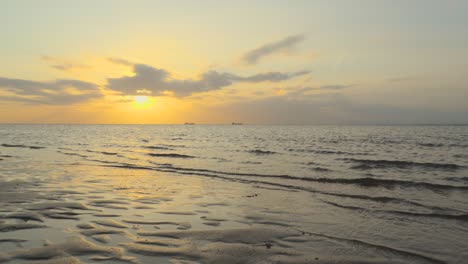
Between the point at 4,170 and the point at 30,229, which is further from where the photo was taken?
the point at 4,170

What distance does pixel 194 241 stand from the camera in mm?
6031

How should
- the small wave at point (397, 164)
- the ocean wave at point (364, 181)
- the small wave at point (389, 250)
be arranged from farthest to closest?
1. the small wave at point (397, 164)
2. the ocean wave at point (364, 181)
3. the small wave at point (389, 250)

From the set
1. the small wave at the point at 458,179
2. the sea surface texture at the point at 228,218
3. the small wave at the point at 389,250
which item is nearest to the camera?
the sea surface texture at the point at 228,218

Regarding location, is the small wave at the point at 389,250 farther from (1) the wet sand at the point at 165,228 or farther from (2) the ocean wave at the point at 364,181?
(2) the ocean wave at the point at 364,181

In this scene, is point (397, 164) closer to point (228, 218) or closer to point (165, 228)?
point (228, 218)

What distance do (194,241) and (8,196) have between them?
7369mm

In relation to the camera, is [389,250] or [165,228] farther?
[165,228]

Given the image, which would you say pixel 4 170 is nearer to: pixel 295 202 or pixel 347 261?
pixel 295 202

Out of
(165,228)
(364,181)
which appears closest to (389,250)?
(165,228)

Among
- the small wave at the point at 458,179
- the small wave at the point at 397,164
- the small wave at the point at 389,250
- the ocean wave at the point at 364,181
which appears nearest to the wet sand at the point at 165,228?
the small wave at the point at 389,250

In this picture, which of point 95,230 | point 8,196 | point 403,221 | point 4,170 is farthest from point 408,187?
point 4,170

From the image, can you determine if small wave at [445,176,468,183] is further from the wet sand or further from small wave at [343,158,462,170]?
the wet sand

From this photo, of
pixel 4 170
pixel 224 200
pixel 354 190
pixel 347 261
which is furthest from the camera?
pixel 4 170

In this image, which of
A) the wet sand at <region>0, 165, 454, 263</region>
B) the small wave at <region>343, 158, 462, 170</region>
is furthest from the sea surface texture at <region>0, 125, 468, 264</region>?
the small wave at <region>343, 158, 462, 170</region>
